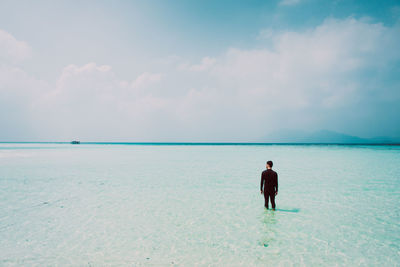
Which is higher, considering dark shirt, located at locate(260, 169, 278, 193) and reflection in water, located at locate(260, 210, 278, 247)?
dark shirt, located at locate(260, 169, 278, 193)

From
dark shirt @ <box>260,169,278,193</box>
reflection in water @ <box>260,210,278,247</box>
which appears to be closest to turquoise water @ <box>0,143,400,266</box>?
reflection in water @ <box>260,210,278,247</box>

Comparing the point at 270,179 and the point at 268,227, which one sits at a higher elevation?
the point at 270,179

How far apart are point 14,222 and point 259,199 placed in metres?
9.30

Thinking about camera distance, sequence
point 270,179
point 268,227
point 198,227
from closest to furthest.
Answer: point 268,227, point 198,227, point 270,179

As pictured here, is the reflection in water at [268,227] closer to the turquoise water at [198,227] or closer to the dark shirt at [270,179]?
the turquoise water at [198,227]

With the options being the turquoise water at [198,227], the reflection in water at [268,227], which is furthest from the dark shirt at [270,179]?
the turquoise water at [198,227]

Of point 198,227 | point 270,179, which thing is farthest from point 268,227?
point 198,227

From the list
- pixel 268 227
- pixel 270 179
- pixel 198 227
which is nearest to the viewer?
pixel 268 227

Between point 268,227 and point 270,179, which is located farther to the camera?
point 270,179

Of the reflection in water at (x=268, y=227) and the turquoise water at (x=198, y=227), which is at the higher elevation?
the reflection in water at (x=268, y=227)

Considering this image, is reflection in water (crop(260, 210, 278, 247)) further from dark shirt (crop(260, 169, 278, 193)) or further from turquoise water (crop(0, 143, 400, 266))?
dark shirt (crop(260, 169, 278, 193))

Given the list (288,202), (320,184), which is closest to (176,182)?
(288,202)

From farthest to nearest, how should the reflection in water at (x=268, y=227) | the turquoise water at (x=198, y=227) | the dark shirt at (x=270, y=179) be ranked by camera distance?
the dark shirt at (x=270, y=179), the reflection in water at (x=268, y=227), the turquoise water at (x=198, y=227)

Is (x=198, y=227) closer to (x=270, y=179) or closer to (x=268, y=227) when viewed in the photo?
(x=268, y=227)
